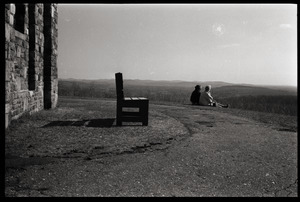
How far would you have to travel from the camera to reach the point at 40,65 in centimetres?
768

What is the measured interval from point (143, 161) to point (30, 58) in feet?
16.2

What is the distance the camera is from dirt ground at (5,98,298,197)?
9.35 ft

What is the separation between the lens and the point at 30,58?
7023 mm

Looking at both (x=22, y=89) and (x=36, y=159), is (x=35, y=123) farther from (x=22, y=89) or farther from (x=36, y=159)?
(x=36, y=159)

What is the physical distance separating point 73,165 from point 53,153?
0.55m

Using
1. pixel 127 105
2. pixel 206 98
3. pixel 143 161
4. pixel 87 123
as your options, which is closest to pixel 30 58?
pixel 87 123

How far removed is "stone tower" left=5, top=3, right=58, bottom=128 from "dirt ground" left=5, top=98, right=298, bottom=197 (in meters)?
0.74

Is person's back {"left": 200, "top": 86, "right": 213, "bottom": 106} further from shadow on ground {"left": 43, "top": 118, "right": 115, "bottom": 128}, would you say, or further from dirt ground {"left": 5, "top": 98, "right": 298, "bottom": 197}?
shadow on ground {"left": 43, "top": 118, "right": 115, "bottom": 128}

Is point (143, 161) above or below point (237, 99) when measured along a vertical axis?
above

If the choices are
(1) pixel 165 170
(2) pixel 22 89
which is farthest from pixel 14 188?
(2) pixel 22 89

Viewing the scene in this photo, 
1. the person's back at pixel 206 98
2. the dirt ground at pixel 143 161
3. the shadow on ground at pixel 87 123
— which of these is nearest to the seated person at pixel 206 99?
the person's back at pixel 206 98

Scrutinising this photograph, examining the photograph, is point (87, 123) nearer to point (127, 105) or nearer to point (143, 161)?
point (127, 105)

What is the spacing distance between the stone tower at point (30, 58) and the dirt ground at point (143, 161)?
74 centimetres

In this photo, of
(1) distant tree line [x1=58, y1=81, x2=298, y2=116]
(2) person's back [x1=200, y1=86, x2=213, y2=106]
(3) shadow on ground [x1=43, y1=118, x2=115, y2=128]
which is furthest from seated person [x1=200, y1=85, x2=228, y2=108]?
(3) shadow on ground [x1=43, y1=118, x2=115, y2=128]
